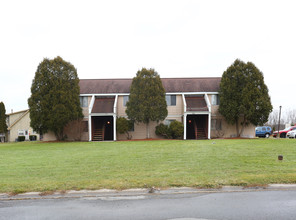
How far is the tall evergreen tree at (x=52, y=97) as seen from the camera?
69.3 feet

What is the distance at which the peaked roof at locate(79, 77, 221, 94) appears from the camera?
24.7 m

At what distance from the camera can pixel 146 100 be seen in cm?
2156

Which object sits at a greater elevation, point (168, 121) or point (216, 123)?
point (168, 121)

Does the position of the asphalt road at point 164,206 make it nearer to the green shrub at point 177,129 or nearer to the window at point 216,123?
the green shrub at point 177,129

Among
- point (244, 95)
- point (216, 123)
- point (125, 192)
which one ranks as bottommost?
point (125, 192)

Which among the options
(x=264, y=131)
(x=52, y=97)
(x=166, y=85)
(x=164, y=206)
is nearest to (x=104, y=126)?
(x=52, y=97)

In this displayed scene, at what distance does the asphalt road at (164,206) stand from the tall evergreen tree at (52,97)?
17.6 meters

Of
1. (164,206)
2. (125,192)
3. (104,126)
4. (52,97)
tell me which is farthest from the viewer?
(104,126)

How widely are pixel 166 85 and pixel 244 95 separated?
8857mm

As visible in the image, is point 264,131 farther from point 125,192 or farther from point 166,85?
point 125,192

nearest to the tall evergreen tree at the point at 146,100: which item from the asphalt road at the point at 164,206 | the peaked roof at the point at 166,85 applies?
the peaked roof at the point at 166,85

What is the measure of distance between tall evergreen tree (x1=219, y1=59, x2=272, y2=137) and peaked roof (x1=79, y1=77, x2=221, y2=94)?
229cm

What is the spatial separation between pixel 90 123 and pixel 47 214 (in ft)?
62.3

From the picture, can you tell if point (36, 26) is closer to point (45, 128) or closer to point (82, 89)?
point (82, 89)
